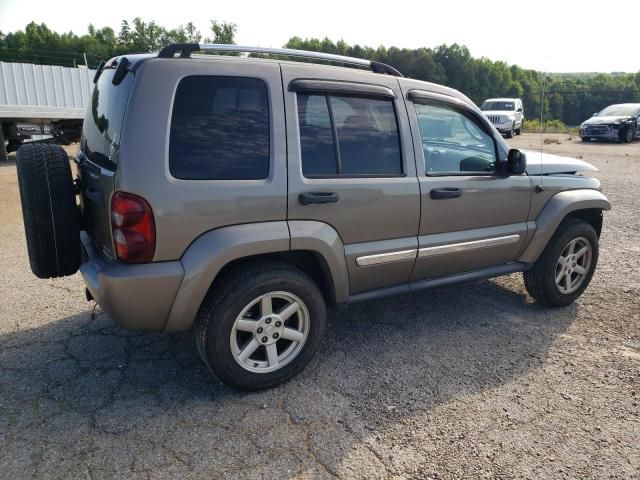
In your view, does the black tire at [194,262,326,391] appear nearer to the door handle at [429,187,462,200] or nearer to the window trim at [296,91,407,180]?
the window trim at [296,91,407,180]

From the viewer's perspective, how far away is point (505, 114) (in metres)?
23.2

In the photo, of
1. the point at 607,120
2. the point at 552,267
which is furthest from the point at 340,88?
the point at 607,120

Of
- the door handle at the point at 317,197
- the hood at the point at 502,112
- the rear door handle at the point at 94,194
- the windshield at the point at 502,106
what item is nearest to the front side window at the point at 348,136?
the door handle at the point at 317,197

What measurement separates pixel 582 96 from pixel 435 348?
3672 centimetres

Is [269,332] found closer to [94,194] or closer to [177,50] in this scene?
[94,194]

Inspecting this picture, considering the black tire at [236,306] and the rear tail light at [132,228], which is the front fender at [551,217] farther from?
the rear tail light at [132,228]

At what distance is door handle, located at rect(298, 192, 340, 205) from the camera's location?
9.00 ft

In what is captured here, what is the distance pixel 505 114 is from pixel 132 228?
23917 mm

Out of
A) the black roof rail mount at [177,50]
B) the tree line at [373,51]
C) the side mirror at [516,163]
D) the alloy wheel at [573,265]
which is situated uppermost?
the tree line at [373,51]

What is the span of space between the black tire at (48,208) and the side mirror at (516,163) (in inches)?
117

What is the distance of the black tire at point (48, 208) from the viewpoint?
269 cm

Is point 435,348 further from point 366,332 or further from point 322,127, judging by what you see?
point 322,127

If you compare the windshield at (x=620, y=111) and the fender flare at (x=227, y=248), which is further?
the windshield at (x=620, y=111)

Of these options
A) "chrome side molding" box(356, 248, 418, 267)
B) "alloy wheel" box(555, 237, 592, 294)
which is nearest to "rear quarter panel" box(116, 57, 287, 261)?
"chrome side molding" box(356, 248, 418, 267)
